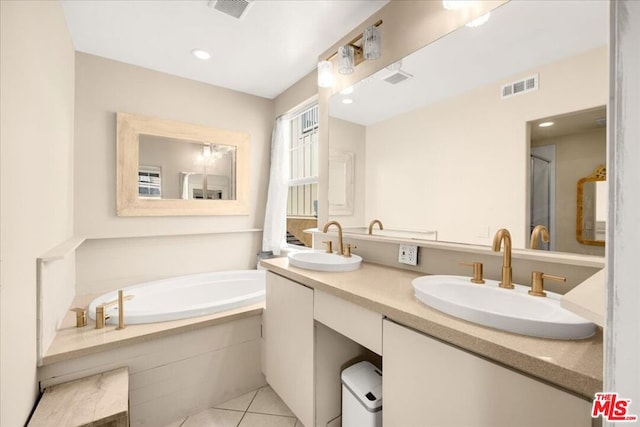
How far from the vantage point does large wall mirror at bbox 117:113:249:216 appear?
7.72ft

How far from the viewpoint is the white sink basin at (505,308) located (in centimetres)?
67

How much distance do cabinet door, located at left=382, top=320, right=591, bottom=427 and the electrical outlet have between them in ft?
1.87

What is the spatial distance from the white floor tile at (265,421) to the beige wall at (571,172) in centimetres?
167

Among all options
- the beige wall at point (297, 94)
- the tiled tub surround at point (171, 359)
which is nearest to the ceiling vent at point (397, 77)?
the beige wall at point (297, 94)

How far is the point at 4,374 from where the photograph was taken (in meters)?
0.91

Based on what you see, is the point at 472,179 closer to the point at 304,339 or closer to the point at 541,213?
the point at 541,213

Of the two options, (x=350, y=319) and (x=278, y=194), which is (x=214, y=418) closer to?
(x=350, y=319)

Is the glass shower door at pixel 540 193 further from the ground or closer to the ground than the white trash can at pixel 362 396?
further from the ground

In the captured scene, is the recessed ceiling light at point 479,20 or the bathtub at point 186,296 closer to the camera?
the recessed ceiling light at point 479,20

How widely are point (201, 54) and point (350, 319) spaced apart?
2.35 metres

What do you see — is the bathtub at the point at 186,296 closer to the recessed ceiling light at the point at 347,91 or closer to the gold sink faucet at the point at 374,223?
the gold sink faucet at the point at 374,223

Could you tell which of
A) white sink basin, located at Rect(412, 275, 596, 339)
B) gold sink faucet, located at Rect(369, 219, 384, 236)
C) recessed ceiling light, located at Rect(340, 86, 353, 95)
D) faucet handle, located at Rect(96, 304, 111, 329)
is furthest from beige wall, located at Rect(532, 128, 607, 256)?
faucet handle, located at Rect(96, 304, 111, 329)

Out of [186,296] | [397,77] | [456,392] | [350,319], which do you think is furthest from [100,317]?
[397,77]

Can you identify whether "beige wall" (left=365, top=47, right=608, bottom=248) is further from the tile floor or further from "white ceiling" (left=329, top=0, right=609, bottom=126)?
the tile floor
